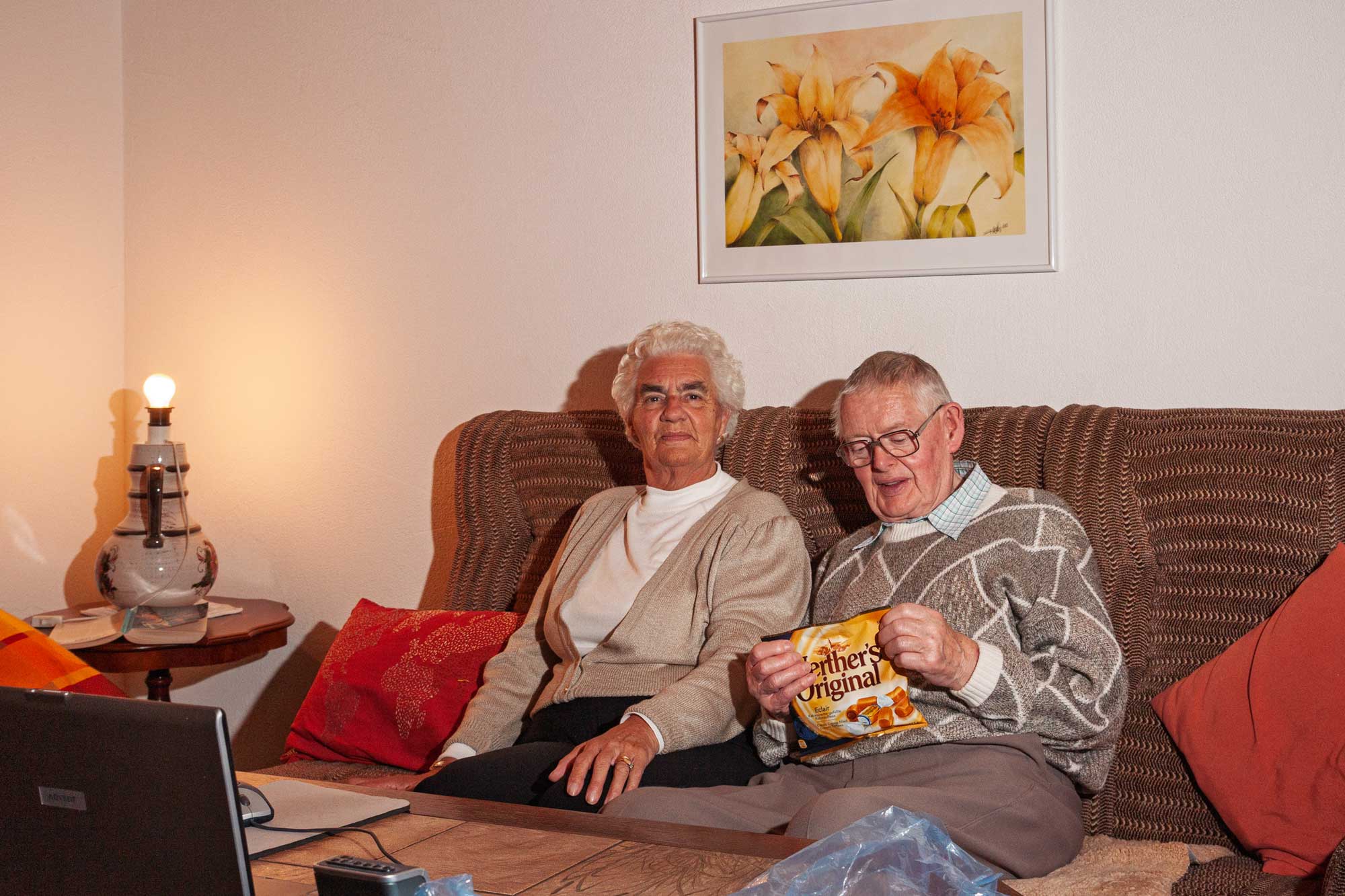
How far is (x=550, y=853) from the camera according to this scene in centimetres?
115

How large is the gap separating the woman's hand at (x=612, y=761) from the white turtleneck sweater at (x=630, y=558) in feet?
0.95

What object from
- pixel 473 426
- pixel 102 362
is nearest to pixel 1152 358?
pixel 473 426

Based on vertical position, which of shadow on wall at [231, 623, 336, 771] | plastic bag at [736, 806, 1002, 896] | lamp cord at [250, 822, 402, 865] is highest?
plastic bag at [736, 806, 1002, 896]

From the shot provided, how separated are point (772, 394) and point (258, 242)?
4.69ft

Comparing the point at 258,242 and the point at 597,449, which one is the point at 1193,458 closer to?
the point at 597,449

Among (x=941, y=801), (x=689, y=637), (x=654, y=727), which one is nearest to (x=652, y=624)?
(x=689, y=637)

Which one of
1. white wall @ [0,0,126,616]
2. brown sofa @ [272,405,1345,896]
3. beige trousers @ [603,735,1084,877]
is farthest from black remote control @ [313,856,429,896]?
white wall @ [0,0,126,616]

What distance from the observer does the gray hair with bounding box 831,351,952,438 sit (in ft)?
6.05

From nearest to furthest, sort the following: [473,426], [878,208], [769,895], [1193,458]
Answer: [769,895] < [1193,458] < [878,208] < [473,426]

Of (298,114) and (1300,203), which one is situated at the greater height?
(298,114)

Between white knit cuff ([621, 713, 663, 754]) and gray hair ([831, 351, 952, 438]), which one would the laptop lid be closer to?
white knit cuff ([621, 713, 663, 754])

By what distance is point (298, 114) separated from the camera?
2912 mm

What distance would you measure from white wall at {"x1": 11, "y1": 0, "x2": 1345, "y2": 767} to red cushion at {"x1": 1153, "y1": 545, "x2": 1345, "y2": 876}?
0.53m

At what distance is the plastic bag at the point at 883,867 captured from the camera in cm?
95
